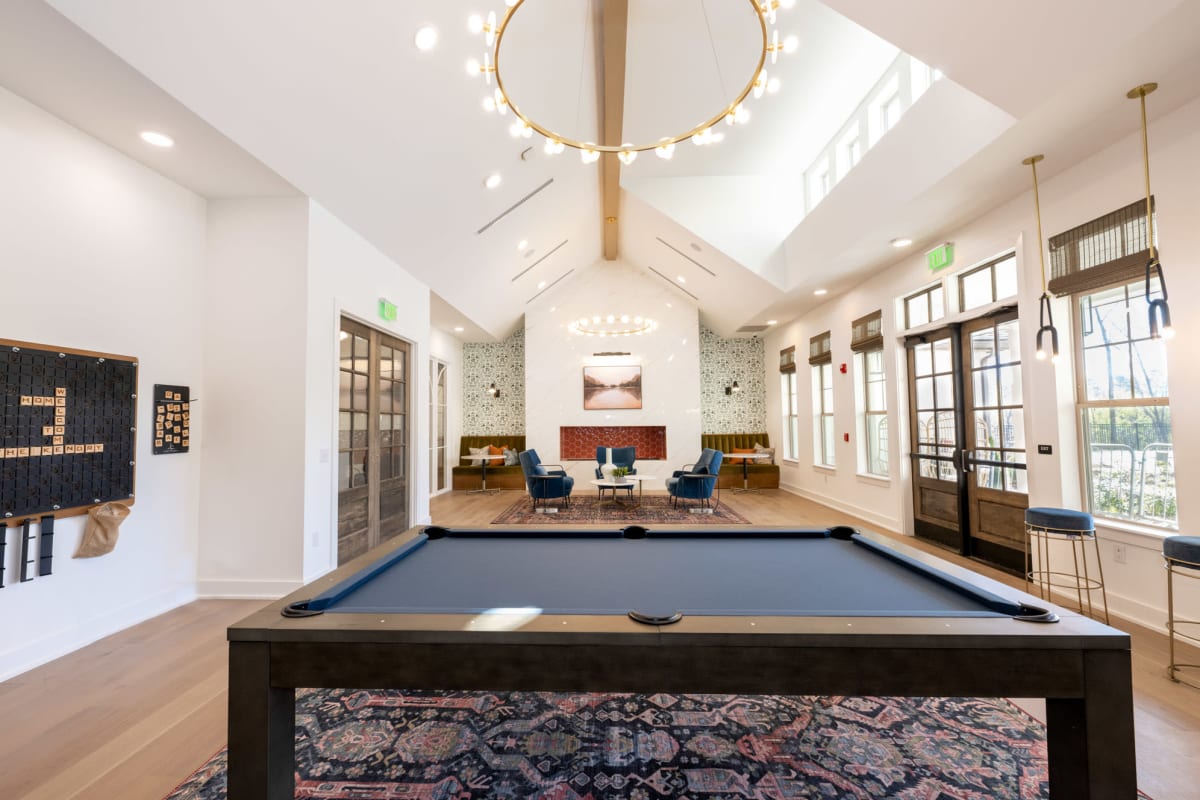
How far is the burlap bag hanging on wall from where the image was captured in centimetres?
296

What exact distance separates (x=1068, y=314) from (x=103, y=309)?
6.55 metres

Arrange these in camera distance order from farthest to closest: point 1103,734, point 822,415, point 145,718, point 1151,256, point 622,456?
point 622,456, point 822,415, point 1151,256, point 145,718, point 1103,734

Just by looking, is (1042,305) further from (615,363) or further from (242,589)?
(615,363)

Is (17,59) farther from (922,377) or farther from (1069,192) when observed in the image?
(922,377)

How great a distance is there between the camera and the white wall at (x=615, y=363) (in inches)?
391

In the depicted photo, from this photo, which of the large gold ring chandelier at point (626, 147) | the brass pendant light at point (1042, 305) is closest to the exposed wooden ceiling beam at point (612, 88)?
the large gold ring chandelier at point (626, 147)

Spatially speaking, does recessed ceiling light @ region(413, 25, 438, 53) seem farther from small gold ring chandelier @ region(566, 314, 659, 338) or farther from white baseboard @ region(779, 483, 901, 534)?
white baseboard @ region(779, 483, 901, 534)

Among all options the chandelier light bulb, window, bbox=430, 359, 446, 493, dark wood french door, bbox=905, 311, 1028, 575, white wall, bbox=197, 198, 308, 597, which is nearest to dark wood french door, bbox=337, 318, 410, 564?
white wall, bbox=197, 198, 308, 597

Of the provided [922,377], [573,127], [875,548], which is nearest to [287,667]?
[875,548]

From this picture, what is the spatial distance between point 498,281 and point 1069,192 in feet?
21.2

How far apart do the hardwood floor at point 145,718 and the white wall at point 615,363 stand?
6962 mm

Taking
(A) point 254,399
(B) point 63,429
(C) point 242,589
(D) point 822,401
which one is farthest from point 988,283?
(B) point 63,429

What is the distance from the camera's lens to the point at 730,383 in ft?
35.7

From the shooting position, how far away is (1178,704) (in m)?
2.24
